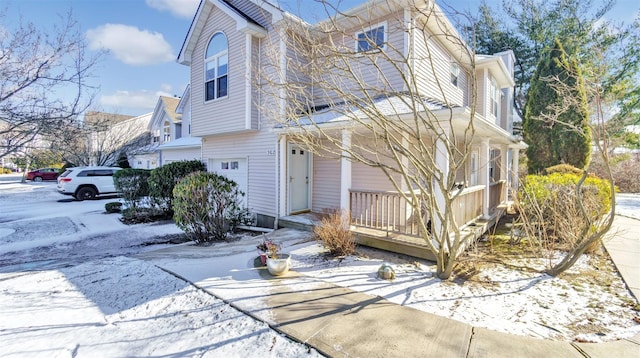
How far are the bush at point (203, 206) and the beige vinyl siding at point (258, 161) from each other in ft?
5.95

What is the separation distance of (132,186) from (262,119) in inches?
217

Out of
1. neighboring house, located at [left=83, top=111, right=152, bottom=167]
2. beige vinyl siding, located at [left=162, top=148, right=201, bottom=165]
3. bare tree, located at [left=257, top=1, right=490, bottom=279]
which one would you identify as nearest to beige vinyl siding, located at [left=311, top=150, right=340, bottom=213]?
bare tree, located at [left=257, top=1, right=490, bottom=279]

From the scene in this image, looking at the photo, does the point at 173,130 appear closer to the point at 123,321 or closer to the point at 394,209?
the point at 394,209

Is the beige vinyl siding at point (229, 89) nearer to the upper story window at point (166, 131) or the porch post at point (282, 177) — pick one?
the porch post at point (282, 177)

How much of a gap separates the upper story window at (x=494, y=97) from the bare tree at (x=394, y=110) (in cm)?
201

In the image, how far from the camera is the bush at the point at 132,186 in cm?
1083

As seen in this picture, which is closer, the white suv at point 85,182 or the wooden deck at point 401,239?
the wooden deck at point 401,239

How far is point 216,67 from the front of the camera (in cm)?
1029

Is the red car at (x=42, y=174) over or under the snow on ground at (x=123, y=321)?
over

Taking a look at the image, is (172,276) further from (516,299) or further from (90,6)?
(90,6)

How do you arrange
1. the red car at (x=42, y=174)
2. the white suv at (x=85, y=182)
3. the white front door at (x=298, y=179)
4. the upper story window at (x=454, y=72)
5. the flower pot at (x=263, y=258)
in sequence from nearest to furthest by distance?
the flower pot at (x=263, y=258), the white front door at (x=298, y=179), the upper story window at (x=454, y=72), the white suv at (x=85, y=182), the red car at (x=42, y=174)

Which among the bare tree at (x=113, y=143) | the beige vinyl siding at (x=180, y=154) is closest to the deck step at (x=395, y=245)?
the beige vinyl siding at (x=180, y=154)

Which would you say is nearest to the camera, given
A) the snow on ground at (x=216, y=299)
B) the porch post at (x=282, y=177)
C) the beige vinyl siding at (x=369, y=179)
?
the snow on ground at (x=216, y=299)

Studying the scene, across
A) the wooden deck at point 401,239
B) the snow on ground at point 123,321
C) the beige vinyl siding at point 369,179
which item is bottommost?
the snow on ground at point 123,321
